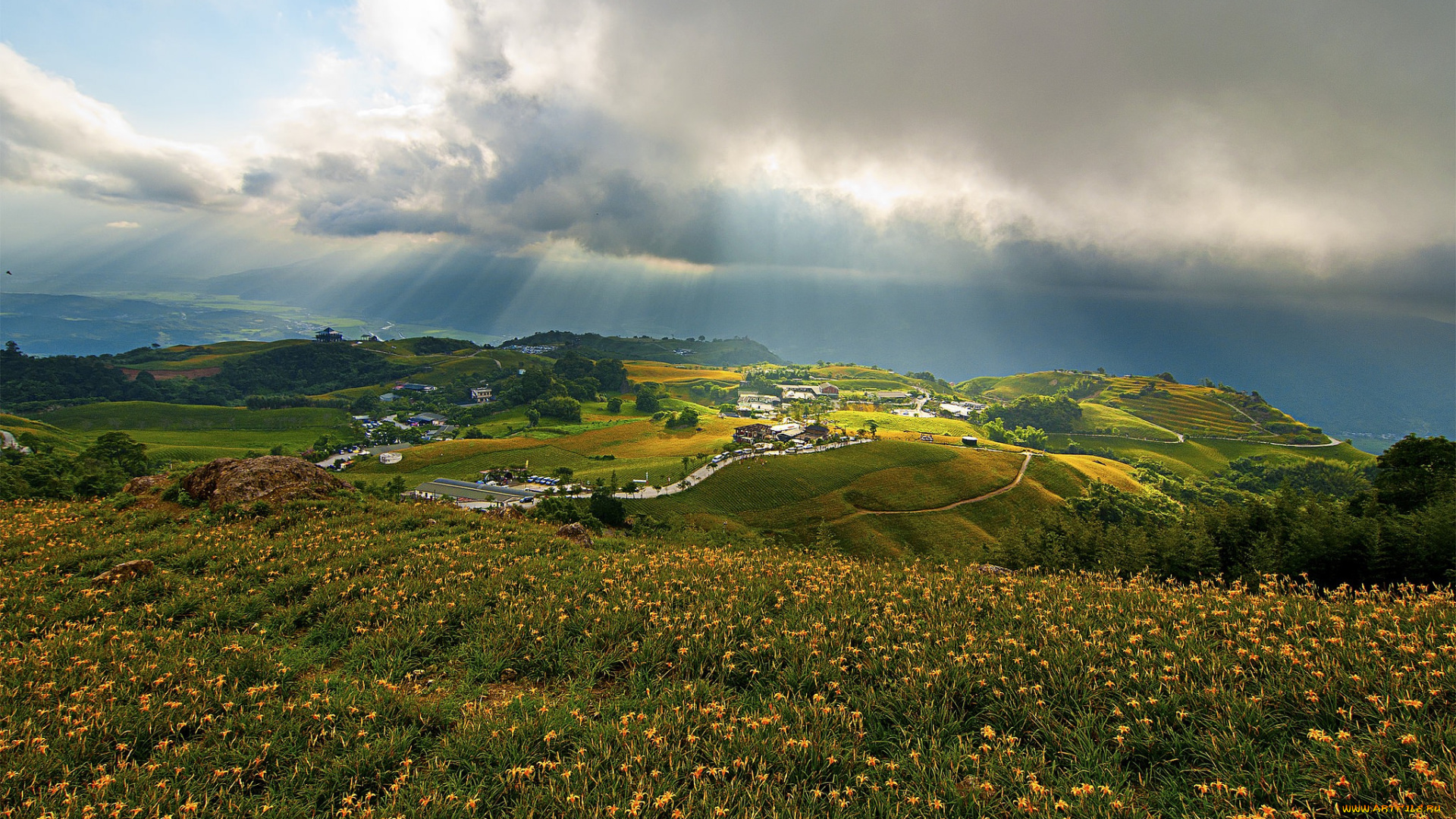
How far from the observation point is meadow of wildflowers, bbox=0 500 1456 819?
415cm

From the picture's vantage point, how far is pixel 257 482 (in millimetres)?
15844

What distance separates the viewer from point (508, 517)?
52.9 feet

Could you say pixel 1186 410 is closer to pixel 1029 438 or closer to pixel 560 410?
pixel 1029 438

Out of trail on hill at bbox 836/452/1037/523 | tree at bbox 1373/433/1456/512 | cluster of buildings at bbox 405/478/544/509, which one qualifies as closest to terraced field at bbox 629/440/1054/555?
trail on hill at bbox 836/452/1037/523

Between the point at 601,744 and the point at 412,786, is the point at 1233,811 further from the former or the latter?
the point at 412,786

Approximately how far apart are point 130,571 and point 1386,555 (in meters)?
30.9

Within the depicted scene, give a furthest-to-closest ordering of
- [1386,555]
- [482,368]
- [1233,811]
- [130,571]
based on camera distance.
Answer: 1. [482,368]
2. [1386,555]
3. [130,571]
4. [1233,811]

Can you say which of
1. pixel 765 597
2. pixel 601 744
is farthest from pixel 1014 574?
pixel 601 744

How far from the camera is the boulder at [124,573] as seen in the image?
8930mm

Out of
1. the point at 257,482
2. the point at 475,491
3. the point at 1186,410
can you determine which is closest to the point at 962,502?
the point at 257,482

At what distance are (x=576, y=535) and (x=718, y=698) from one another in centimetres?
943

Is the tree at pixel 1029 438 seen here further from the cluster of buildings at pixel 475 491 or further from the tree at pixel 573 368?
the tree at pixel 573 368

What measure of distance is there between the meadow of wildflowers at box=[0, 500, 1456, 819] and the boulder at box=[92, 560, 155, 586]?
1.54 feet

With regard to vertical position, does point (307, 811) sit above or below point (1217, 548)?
above
